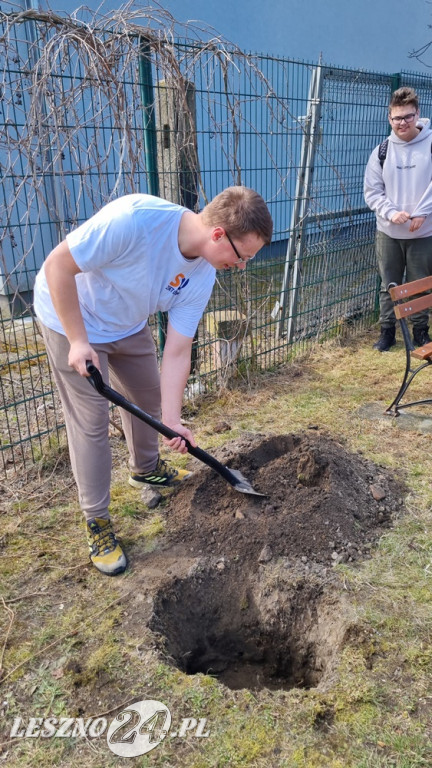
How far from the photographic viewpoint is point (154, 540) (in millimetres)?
2887

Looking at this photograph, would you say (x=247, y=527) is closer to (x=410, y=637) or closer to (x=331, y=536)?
(x=331, y=536)

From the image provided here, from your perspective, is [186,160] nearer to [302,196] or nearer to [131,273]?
[302,196]

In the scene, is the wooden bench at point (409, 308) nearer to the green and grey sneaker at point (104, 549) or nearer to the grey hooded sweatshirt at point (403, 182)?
the grey hooded sweatshirt at point (403, 182)

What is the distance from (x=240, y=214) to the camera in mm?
1987

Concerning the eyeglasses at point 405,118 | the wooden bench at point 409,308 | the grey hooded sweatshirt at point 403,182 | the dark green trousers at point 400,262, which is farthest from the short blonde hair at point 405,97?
the wooden bench at point 409,308

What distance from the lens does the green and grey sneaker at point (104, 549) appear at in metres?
2.65

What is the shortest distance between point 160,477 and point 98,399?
0.94 metres

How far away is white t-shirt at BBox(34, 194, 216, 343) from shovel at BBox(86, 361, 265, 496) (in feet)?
0.88

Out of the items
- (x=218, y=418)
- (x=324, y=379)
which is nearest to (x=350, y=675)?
(x=218, y=418)

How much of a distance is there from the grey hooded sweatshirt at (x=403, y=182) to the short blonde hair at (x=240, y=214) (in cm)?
337

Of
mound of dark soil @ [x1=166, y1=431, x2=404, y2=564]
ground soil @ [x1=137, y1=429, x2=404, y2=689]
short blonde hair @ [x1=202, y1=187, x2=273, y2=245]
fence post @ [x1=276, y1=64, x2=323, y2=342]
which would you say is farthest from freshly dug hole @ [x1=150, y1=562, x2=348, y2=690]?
fence post @ [x1=276, y1=64, x2=323, y2=342]

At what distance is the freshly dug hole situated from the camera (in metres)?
2.37

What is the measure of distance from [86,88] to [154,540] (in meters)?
2.59

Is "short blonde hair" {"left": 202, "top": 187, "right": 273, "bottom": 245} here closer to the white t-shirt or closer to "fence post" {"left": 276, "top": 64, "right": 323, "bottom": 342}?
the white t-shirt
